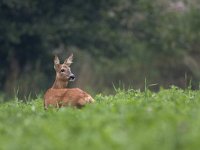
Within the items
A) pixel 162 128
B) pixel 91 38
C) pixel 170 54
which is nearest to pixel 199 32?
pixel 170 54

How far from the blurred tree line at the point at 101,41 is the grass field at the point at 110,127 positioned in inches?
686

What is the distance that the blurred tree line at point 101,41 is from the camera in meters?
29.7

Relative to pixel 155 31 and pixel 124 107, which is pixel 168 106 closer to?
pixel 124 107

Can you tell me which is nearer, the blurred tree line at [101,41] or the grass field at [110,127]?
the grass field at [110,127]

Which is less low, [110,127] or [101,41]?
[101,41]

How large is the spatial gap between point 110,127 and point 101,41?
73.8 feet

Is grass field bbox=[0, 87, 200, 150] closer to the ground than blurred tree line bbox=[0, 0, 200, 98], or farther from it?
closer to the ground

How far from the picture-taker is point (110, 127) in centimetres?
886

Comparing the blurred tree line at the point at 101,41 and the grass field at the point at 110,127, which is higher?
the blurred tree line at the point at 101,41

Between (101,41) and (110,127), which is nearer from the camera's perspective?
(110,127)

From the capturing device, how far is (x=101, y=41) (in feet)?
103

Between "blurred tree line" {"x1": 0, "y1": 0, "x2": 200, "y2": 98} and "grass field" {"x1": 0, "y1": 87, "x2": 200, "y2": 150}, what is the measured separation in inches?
686

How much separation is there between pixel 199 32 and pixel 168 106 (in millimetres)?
21711

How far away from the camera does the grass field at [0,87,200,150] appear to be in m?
7.91
